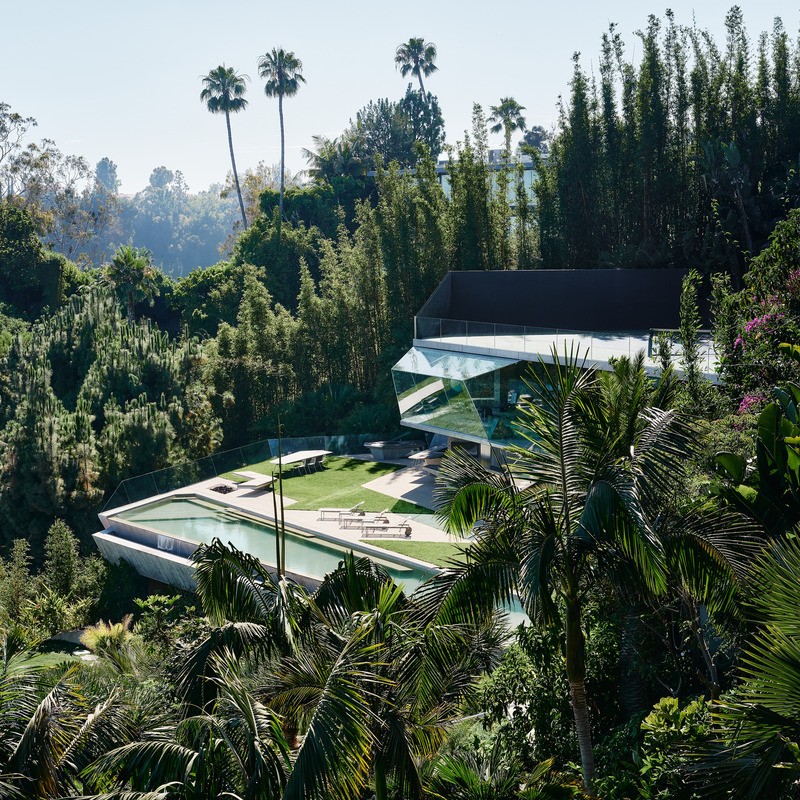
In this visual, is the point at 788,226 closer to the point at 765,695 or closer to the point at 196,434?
the point at 765,695

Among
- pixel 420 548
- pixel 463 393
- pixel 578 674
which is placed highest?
pixel 463 393

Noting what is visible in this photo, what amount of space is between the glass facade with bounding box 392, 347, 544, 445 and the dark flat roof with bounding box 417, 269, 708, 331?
3832 mm

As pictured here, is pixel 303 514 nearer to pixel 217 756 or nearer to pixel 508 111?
pixel 217 756

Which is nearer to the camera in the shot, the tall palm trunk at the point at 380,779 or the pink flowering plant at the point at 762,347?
the tall palm trunk at the point at 380,779

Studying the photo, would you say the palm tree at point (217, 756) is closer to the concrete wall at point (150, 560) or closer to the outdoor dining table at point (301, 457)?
the concrete wall at point (150, 560)

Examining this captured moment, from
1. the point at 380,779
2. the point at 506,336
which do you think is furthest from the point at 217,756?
the point at 506,336

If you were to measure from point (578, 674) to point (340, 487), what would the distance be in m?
14.7

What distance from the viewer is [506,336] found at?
18.1 meters

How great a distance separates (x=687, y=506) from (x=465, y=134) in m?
22.6

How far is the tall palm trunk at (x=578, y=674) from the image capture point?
5742 mm

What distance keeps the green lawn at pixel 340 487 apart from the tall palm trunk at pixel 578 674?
1157 cm

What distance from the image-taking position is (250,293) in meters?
28.7

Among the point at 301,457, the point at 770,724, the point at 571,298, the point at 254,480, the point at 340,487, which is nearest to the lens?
the point at 770,724

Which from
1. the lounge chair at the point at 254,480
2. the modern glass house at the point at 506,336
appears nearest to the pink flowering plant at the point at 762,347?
the modern glass house at the point at 506,336
